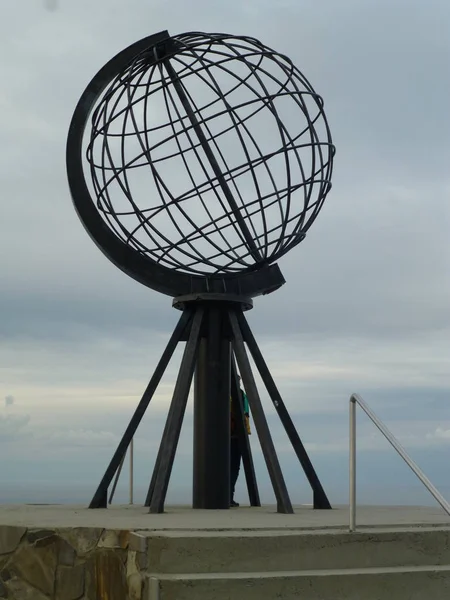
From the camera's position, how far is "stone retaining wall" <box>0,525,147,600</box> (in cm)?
560

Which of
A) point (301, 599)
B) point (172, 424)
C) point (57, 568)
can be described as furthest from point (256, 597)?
point (172, 424)

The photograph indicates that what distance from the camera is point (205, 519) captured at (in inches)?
262

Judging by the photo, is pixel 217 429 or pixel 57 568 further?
pixel 217 429

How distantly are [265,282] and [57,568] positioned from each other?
3554mm

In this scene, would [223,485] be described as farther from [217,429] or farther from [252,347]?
[252,347]

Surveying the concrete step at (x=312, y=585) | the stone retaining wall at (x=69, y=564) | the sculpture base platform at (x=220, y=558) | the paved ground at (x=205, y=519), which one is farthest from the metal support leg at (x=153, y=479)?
the concrete step at (x=312, y=585)

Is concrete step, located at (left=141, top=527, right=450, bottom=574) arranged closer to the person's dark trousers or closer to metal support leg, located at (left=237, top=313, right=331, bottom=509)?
metal support leg, located at (left=237, top=313, right=331, bottom=509)

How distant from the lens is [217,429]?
335 inches

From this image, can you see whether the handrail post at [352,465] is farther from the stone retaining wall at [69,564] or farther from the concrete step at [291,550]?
the stone retaining wall at [69,564]

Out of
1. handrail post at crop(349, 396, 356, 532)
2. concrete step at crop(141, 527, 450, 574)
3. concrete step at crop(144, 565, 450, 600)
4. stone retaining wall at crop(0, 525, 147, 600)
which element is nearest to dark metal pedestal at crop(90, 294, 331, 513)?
stone retaining wall at crop(0, 525, 147, 600)

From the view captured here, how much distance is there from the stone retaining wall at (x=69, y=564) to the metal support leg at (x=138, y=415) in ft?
6.25

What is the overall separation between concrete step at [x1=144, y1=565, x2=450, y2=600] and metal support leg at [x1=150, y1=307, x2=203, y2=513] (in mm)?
2220

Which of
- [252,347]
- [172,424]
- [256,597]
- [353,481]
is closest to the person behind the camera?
[256,597]

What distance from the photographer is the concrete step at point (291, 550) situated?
213 inches
